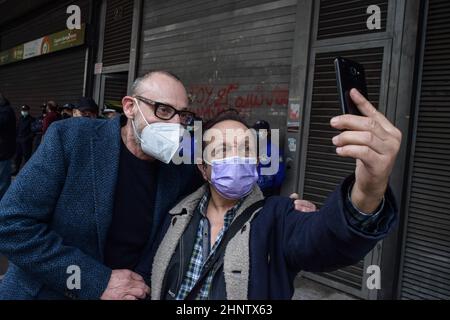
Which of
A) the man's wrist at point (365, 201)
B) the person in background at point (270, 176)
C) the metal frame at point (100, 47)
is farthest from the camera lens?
the metal frame at point (100, 47)

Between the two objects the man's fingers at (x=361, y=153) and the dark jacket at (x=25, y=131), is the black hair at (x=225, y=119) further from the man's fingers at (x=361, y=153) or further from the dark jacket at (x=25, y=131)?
the dark jacket at (x=25, y=131)

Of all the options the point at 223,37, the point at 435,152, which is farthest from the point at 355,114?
the point at 223,37

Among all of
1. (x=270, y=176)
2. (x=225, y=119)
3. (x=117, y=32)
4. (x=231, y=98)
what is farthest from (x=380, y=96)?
(x=117, y=32)

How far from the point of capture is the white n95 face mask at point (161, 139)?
6.08 ft

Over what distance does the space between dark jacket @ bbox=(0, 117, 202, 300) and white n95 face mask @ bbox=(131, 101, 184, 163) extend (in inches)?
5.6

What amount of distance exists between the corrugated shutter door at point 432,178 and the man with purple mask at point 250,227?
119 inches

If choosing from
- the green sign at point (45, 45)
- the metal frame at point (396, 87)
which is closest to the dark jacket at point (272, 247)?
the metal frame at point (396, 87)

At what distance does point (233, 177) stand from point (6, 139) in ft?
16.5

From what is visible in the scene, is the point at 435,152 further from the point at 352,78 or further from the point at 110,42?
the point at 110,42

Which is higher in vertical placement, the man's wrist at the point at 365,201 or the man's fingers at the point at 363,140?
the man's fingers at the point at 363,140

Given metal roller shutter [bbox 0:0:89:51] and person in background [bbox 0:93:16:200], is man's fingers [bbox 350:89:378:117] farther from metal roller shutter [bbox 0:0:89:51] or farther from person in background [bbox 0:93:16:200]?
metal roller shutter [bbox 0:0:89:51]

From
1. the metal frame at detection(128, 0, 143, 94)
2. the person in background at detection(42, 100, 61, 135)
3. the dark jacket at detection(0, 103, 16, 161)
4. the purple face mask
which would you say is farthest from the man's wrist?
the person in background at detection(42, 100, 61, 135)

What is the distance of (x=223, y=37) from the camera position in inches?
257

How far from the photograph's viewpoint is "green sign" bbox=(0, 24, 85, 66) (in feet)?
34.6
